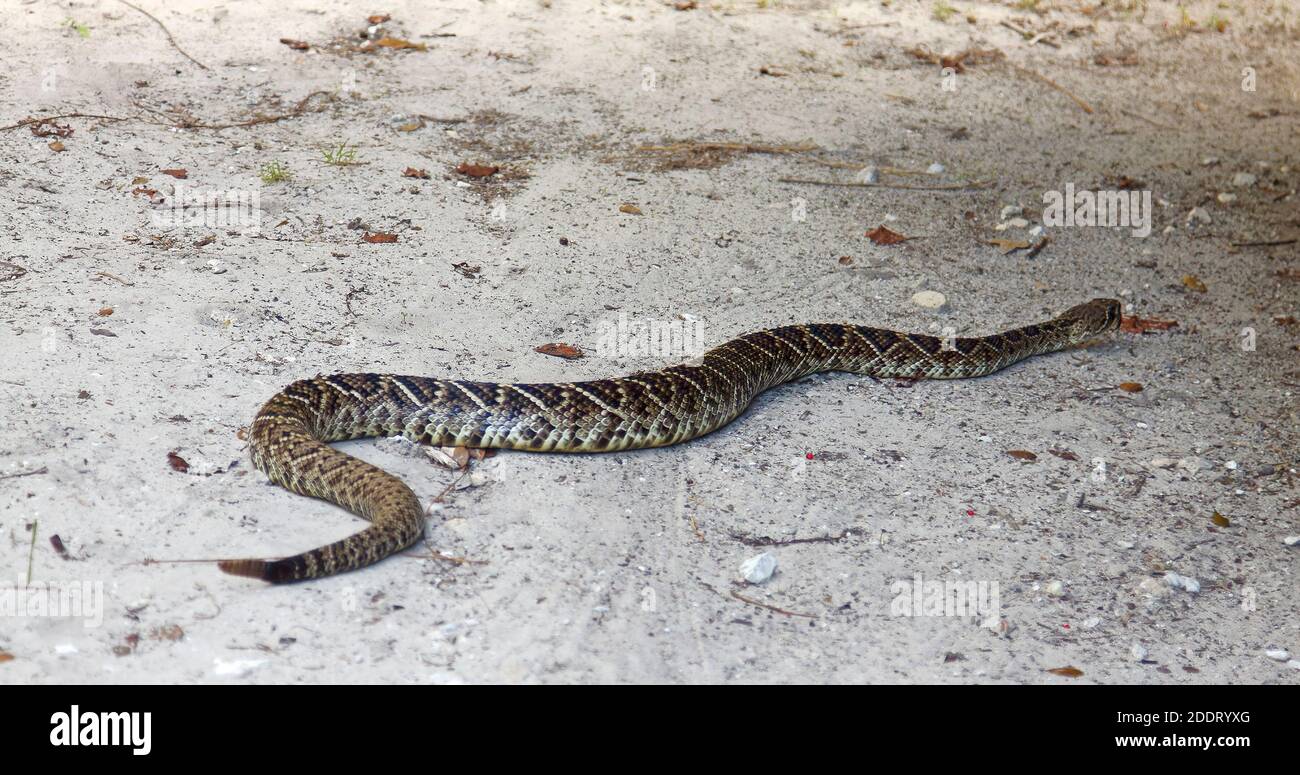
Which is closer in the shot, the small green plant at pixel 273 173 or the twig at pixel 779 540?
the twig at pixel 779 540

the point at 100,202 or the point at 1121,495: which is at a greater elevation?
the point at 100,202

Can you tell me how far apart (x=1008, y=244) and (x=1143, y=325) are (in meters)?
1.48

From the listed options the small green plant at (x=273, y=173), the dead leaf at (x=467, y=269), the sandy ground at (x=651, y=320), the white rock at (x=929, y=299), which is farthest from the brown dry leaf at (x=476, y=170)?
the white rock at (x=929, y=299)

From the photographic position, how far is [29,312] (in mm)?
7824

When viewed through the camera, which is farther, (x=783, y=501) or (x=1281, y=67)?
(x=1281, y=67)

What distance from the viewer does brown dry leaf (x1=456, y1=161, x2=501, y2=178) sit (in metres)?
11.0

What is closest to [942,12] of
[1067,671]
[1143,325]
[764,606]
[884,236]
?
[884,236]

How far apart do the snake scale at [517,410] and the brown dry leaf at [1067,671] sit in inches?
110

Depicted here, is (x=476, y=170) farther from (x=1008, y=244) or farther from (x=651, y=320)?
(x=1008, y=244)

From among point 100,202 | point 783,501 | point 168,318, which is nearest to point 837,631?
point 783,501

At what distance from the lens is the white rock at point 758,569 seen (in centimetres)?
649

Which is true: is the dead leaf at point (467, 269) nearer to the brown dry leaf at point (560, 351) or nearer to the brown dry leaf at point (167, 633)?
the brown dry leaf at point (560, 351)

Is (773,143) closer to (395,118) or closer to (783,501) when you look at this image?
(395,118)

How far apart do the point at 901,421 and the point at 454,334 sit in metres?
3.19
